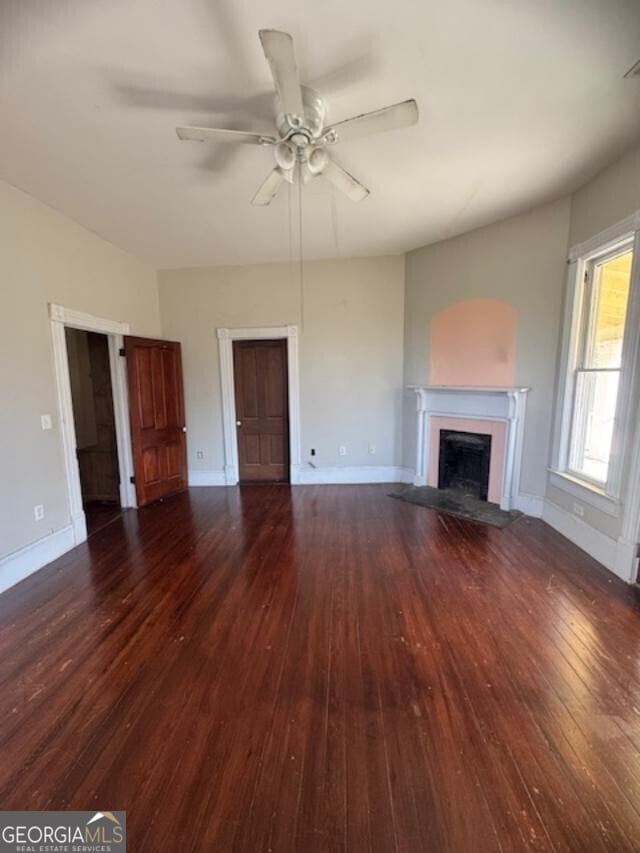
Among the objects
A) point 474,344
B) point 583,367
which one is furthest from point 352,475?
point 583,367

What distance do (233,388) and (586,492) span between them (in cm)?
412

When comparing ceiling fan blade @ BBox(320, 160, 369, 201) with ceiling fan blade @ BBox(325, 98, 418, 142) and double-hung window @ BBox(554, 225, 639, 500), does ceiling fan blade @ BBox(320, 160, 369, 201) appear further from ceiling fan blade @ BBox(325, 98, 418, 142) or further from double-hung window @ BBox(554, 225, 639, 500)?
double-hung window @ BBox(554, 225, 639, 500)

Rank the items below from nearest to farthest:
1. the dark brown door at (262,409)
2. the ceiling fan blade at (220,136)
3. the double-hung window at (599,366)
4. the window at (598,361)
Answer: the ceiling fan blade at (220,136)
the double-hung window at (599,366)
the window at (598,361)
the dark brown door at (262,409)

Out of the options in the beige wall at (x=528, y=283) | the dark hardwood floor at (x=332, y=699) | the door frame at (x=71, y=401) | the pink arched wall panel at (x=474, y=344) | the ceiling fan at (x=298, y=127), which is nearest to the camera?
the dark hardwood floor at (x=332, y=699)

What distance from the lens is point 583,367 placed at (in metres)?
3.18

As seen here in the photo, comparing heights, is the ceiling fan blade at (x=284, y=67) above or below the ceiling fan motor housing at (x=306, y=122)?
below

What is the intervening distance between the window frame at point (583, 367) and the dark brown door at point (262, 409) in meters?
3.22

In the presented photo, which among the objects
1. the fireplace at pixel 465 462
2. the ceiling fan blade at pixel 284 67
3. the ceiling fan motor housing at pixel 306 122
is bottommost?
the fireplace at pixel 465 462

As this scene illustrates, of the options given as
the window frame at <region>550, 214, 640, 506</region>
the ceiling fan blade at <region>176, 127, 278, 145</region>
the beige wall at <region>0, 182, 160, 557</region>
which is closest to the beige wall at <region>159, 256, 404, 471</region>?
the beige wall at <region>0, 182, 160, 557</region>

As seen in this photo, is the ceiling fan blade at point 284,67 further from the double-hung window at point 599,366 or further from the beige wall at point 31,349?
the double-hung window at point 599,366

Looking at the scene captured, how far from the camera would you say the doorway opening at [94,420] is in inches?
169

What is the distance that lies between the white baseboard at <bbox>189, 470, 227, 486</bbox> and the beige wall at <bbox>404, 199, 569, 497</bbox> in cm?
372

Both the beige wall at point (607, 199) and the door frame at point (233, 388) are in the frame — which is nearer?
the beige wall at point (607, 199)

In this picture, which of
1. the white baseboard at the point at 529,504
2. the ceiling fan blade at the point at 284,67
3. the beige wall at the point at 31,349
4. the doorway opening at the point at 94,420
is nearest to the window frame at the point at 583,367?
the white baseboard at the point at 529,504
